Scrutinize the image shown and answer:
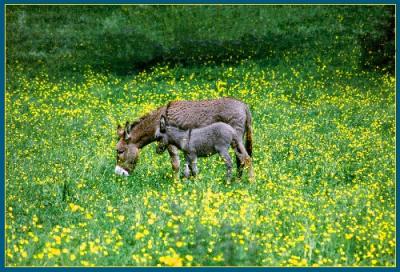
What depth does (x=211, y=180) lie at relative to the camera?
12117 millimetres

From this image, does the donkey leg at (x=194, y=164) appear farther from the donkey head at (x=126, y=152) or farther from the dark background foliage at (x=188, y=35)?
the dark background foliage at (x=188, y=35)

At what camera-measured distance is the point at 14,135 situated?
16.7 metres

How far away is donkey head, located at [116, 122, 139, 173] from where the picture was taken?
13.0m

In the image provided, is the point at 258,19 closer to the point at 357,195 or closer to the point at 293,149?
the point at 293,149

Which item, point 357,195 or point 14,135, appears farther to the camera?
point 14,135

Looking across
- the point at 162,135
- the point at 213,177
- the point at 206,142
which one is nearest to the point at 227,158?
the point at 206,142

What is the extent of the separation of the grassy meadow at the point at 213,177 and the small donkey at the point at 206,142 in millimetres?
456

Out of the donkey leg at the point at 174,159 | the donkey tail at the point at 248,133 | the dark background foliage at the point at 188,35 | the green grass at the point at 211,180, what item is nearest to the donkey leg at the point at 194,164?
the green grass at the point at 211,180

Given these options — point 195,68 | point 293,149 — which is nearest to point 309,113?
point 293,149

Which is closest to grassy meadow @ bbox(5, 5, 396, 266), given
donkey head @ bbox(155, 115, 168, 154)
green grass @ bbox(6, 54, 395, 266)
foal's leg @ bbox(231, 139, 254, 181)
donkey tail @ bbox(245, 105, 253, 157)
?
green grass @ bbox(6, 54, 395, 266)

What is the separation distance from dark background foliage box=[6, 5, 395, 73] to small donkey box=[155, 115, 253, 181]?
965 cm

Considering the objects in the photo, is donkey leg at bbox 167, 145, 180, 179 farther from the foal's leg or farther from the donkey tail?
the donkey tail

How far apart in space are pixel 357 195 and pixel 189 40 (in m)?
14.1

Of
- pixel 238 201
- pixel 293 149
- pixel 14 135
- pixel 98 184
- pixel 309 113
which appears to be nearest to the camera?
pixel 238 201
